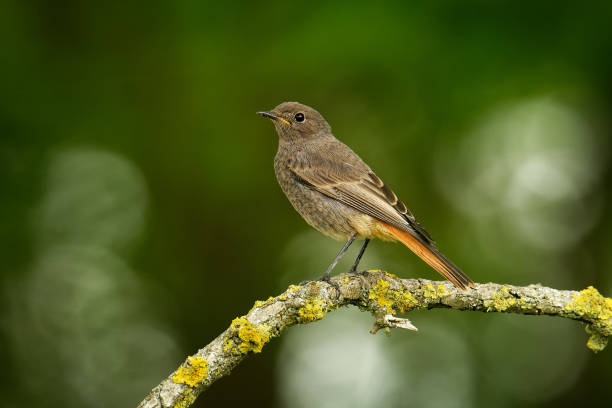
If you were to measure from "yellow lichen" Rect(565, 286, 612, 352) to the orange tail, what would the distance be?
676mm

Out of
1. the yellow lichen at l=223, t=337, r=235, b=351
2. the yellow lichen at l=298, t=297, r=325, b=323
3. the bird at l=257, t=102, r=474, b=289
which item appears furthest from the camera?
the bird at l=257, t=102, r=474, b=289

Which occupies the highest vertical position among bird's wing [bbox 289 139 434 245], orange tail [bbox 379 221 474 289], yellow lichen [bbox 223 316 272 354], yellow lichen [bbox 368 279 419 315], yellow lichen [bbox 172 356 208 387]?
bird's wing [bbox 289 139 434 245]

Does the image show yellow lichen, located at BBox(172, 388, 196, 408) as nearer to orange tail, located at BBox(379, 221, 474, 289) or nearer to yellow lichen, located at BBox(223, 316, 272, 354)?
yellow lichen, located at BBox(223, 316, 272, 354)

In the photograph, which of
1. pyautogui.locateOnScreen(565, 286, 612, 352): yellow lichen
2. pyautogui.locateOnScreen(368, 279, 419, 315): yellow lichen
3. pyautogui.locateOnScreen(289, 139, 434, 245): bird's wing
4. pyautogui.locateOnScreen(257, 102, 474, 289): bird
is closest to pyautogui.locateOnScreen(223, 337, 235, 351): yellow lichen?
pyautogui.locateOnScreen(368, 279, 419, 315): yellow lichen

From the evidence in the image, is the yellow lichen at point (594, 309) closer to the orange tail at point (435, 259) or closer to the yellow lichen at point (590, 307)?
the yellow lichen at point (590, 307)

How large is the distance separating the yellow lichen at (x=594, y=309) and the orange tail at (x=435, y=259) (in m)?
0.68

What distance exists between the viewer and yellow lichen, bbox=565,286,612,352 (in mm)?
4141

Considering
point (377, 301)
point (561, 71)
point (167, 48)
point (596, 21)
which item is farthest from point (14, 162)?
point (596, 21)

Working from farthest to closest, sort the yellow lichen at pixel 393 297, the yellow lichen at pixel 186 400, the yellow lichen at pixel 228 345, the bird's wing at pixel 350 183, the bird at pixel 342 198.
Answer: the bird's wing at pixel 350 183, the bird at pixel 342 198, the yellow lichen at pixel 393 297, the yellow lichen at pixel 228 345, the yellow lichen at pixel 186 400

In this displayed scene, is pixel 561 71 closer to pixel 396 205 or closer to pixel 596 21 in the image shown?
pixel 596 21

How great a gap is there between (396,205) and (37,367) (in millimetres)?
4510

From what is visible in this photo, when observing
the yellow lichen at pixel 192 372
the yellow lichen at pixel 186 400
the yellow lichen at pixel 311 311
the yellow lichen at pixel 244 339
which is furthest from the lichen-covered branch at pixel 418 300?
the yellow lichen at pixel 186 400

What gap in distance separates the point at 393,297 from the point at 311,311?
672mm

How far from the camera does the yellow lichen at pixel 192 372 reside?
10.9 ft
